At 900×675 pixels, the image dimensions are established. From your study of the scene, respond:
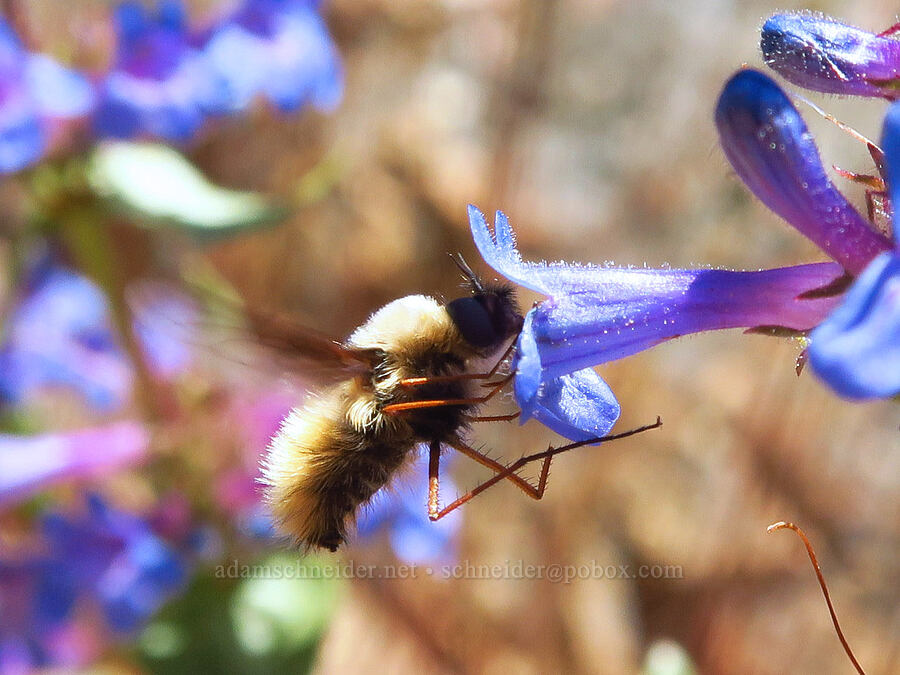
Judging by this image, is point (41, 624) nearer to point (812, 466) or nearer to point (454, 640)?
point (454, 640)

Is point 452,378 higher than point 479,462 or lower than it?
higher

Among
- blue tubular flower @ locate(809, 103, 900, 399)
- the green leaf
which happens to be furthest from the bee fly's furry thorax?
the green leaf

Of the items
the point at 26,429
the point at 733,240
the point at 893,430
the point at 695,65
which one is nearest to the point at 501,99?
the point at 695,65

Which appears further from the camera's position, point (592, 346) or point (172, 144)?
point (172, 144)

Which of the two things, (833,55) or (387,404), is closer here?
(833,55)

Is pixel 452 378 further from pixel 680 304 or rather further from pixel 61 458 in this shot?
pixel 61 458

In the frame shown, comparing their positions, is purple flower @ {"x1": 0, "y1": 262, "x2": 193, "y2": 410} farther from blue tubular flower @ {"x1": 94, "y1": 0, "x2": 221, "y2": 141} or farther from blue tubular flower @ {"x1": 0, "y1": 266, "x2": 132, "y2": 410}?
blue tubular flower @ {"x1": 94, "y1": 0, "x2": 221, "y2": 141}

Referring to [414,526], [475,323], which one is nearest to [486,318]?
[475,323]
